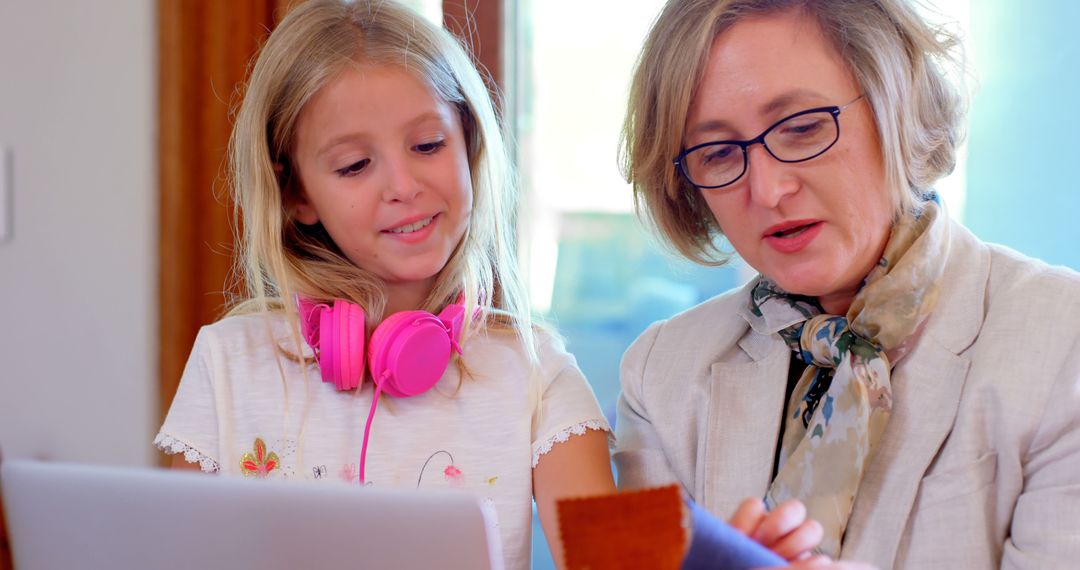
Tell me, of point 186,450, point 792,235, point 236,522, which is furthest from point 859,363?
point 186,450

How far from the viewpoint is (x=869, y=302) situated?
1244 mm

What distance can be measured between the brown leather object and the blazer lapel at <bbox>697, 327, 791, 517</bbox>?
662 mm

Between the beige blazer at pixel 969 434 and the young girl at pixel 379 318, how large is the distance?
0.68ft

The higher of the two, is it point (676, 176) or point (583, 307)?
point (676, 176)

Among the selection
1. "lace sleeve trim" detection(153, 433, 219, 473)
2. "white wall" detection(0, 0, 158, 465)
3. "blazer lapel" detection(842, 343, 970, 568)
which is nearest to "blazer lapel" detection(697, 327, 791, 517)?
"blazer lapel" detection(842, 343, 970, 568)

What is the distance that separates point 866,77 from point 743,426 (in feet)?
1.65

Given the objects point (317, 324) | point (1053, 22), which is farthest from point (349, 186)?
point (1053, 22)

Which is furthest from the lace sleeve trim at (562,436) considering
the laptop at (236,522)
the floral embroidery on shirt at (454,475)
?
the laptop at (236,522)

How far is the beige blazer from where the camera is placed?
1.14 metres

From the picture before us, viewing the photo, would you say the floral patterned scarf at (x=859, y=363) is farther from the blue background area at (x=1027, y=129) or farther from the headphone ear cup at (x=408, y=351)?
the blue background area at (x=1027, y=129)

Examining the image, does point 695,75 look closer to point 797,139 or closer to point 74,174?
point 797,139

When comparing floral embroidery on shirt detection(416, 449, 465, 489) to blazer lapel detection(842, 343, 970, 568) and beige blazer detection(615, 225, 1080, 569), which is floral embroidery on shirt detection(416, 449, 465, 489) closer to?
beige blazer detection(615, 225, 1080, 569)

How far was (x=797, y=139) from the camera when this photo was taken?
124cm

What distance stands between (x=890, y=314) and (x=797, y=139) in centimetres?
25
